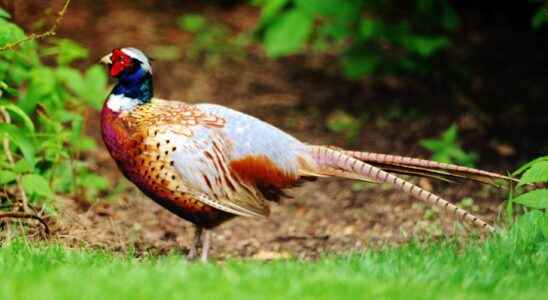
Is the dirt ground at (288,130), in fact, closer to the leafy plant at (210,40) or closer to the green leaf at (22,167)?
the leafy plant at (210,40)

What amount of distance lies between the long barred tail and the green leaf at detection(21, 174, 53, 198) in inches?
61.9

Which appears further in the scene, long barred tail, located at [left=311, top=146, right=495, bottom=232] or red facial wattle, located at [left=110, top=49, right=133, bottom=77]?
red facial wattle, located at [left=110, top=49, right=133, bottom=77]

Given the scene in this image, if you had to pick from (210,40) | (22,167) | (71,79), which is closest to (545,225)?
(22,167)

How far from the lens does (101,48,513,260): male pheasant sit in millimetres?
5617

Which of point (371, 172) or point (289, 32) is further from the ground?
point (289, 32)

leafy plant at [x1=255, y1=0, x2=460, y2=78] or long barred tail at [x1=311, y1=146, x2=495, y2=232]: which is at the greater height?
leafy plant at [x1=255, y1=0, x2=460, y2=78]

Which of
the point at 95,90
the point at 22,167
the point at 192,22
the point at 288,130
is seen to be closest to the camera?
the point at 22,167

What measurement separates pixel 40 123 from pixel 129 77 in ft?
4.88

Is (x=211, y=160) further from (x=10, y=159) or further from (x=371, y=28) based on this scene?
(x=371, y=28)

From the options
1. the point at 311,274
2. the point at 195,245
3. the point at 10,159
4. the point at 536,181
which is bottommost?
the point at 195,245

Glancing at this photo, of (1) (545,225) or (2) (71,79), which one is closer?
(1) (545,225)

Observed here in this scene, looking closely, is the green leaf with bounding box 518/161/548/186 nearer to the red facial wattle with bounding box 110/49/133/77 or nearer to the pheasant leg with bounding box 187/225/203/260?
the pheasant leg with bounding box 187/225/203/260

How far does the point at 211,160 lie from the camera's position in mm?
5668

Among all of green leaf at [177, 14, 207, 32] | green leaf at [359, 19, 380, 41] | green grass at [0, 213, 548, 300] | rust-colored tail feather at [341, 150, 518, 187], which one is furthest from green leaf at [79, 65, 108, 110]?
green leaf at [177, 14, 207, 32]
